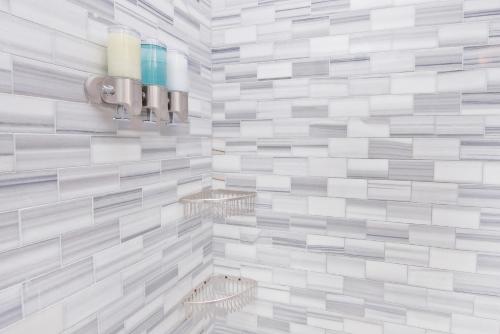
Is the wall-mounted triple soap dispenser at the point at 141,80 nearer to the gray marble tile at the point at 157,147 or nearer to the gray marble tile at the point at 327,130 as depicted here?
the gray marble tile at the point at 157,147

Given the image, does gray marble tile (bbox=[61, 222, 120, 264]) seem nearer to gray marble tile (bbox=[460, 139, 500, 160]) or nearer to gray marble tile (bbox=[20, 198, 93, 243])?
→ gray marble tile (bbox=[20, 198, 93, 243])

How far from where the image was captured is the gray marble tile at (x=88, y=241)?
796 mm

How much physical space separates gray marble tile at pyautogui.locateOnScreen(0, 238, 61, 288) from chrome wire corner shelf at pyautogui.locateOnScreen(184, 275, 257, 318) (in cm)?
61

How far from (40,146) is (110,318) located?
1.71 ft

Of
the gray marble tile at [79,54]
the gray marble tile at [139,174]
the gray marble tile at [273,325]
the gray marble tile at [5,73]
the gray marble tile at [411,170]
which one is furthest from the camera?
the gray marble tile at [273,325]

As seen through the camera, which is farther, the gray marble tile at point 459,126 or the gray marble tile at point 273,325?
the gray marble tile at point 273,325

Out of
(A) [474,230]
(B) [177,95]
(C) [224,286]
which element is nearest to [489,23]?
(A) [474,230]

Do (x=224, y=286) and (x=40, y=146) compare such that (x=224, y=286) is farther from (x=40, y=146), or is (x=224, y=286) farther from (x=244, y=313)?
(x=40, y=146)

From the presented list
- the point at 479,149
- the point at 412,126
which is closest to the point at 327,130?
the point at 412,126

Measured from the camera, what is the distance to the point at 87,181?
33.4 inches

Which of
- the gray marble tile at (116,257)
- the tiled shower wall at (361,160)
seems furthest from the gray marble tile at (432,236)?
the gray marble tile at (116,257)

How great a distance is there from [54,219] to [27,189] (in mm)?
96

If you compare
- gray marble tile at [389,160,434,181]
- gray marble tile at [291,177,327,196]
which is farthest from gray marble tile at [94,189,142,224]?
gray marble tile at [389,160,434,181]

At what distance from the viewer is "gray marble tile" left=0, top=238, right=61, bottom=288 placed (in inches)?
26.1
